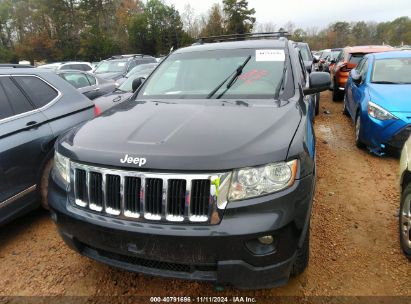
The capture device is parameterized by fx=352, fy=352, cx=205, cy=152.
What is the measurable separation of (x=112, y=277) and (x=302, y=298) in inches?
59.9

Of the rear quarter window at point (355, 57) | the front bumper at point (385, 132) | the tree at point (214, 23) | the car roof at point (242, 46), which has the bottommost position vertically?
the front bumper at point (385, 132)

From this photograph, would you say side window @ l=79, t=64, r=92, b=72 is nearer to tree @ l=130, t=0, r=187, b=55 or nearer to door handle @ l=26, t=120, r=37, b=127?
door handle @ l=26, t=120, r=37, b=127

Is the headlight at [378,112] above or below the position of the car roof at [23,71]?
below

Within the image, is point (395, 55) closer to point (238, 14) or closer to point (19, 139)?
point (19, 139)

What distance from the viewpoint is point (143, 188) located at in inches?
86.4

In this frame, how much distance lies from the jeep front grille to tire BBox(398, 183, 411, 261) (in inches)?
74.7

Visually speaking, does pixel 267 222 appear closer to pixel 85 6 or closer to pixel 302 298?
pixel 302 298

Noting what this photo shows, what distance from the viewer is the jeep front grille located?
6.97 ft

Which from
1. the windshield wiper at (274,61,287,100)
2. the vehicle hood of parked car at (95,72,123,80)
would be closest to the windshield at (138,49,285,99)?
the windshield wiper at (274,61,287,100)

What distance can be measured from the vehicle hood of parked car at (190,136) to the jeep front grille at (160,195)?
0.07m

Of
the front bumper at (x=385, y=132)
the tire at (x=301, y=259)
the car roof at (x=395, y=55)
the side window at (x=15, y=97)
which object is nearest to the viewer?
the tire at (x=301, y=259)

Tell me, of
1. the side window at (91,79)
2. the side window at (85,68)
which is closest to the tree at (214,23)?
the side window at (85,68)

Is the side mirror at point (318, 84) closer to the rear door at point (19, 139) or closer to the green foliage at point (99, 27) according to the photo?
the rear door at point (19, 139)

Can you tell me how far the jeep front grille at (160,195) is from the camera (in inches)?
83.6
